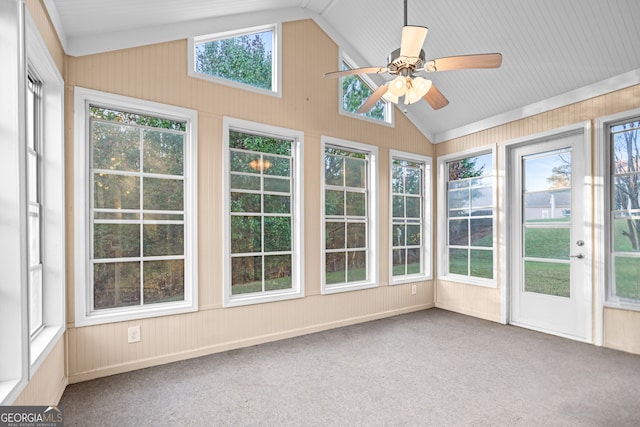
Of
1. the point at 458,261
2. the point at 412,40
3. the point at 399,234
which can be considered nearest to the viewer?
the point at 412,40

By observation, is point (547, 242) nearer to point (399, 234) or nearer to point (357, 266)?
point (399, 234)

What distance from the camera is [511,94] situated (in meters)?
4.09

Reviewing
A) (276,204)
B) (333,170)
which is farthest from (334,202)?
(276,204)

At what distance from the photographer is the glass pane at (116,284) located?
2891 millimetres

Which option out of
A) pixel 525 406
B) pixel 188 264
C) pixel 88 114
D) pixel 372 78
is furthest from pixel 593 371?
pixel 88 114

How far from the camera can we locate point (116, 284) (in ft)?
9.71

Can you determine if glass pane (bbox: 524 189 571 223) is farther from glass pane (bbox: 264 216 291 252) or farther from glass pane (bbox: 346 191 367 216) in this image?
glass pane (bbox: 264 216 291 252)

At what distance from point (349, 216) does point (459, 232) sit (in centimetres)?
181

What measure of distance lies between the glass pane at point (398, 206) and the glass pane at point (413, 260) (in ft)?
1.83

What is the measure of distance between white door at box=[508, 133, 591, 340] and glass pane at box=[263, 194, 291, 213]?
9.37ft

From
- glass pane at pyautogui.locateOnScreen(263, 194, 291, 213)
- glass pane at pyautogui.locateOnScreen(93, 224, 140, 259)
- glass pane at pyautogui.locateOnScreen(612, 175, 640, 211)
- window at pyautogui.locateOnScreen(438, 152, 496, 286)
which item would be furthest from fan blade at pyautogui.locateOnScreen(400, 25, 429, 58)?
window at pyautogui.locateOnScreen(438, 152, 496, 286)

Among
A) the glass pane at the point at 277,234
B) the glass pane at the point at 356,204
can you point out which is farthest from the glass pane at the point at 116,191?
the glass pane at the point at 356,204

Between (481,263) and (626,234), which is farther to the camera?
(481,263)

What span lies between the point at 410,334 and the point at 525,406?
1.62 meters
